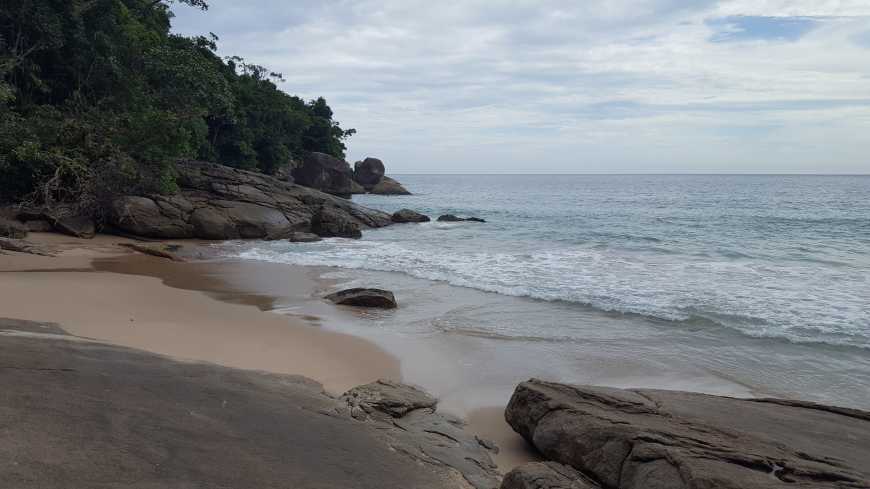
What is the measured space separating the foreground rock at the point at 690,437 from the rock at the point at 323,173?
43181mm

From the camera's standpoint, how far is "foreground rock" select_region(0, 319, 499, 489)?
3.02 metres

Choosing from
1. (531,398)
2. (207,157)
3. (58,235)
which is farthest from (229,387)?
(207,157)

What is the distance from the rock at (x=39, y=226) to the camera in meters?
15.6

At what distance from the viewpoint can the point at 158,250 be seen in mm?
14797

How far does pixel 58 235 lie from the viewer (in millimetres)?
15875

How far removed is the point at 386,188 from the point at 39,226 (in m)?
42.6

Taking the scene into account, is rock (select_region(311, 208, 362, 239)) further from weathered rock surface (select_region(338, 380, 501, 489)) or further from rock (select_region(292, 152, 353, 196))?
rock (select_region(292, 152, 353, 196))

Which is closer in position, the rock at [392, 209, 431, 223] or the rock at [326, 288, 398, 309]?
the rock at [326, 288, 398, 309]

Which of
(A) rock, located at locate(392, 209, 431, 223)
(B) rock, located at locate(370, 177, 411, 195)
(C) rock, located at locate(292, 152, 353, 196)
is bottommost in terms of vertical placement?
(A) rock, located at locate(392, 209, 431, 223)

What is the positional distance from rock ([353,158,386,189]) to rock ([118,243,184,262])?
140 feet

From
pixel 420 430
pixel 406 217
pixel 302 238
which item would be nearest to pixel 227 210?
pixel 302 238

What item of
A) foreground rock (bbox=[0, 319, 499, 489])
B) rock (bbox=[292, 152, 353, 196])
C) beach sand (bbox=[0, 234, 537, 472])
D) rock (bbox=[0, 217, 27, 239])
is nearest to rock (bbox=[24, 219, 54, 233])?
rock (bbox=[0, 217, 27, 239])

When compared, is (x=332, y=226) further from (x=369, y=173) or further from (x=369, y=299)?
(x=369, y=173)

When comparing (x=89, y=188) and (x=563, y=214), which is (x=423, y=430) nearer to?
(x=89, y=188)
